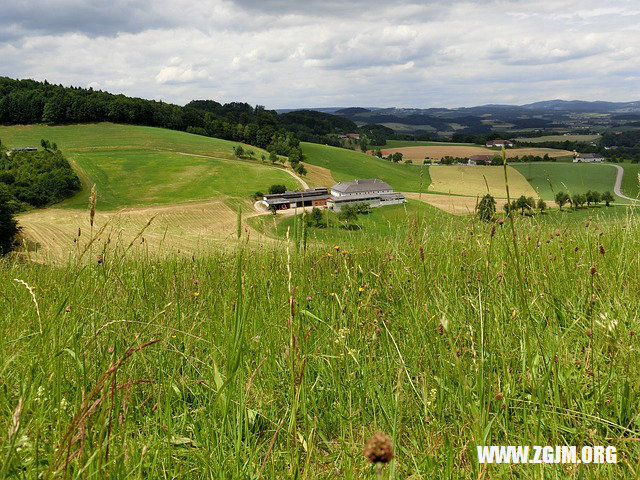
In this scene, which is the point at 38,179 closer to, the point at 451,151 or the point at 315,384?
the point at 315,384

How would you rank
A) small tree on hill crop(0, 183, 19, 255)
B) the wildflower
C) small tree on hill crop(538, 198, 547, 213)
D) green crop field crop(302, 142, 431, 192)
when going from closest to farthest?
the wildflower, small tree on hill crop(538, 198, 547, 213), small tree on hill crop(0, 183, 19, 255), green crop field crop(302, 142, 431, 192)

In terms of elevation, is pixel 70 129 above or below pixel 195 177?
above

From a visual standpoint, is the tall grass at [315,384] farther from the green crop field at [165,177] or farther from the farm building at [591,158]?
the farm building at [591,158]

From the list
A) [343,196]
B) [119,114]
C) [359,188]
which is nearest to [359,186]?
[359,188]

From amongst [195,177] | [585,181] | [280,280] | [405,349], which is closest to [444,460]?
[405,349]

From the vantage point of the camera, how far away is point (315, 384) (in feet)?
8.23

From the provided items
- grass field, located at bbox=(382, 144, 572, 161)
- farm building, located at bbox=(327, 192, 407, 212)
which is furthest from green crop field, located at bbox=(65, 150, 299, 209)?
grass field, located at bbox=(382, 144, 572, 161)

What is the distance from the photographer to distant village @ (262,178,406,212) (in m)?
68.9

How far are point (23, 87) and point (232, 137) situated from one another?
71844 mm

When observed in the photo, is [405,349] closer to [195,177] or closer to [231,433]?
[231,433]

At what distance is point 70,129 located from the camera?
105 metres

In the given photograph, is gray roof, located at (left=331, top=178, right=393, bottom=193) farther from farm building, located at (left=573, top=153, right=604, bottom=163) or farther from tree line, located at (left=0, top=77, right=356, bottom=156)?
farm building, located at (left=573, top=153, right=604, bottom=163)

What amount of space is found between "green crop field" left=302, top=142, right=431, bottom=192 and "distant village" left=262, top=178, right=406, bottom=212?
33.5 ft

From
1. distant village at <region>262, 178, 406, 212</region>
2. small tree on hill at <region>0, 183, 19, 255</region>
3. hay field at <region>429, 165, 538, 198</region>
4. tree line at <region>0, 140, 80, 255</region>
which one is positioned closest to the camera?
small tree on hill at <region>0, 183, 19, 255</region>
